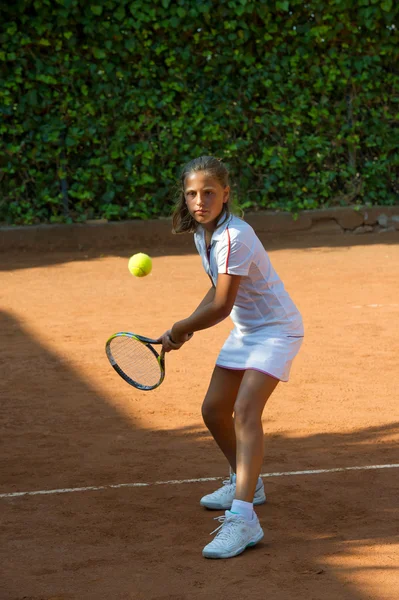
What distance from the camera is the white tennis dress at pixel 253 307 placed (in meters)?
3.69

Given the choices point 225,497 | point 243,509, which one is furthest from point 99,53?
point 243,509

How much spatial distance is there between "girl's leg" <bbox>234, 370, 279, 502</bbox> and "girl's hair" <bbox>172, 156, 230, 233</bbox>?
2.27 feet

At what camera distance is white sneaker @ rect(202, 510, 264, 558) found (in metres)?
3.48

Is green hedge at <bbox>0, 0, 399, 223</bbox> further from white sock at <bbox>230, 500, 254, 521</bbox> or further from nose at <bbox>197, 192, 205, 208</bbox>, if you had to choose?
white sock at <bbox>230, 500, 254, 521</bbox>

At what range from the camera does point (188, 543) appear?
367 centimetres

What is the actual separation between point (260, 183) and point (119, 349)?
9.05 meters

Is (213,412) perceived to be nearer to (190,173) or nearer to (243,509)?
(243,509)

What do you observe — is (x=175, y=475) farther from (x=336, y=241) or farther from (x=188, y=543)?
(x=336, y=241)

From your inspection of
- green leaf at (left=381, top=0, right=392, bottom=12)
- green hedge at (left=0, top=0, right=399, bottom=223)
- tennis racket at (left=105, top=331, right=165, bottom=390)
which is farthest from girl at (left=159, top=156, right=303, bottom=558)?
green leaf at (left=381, top=0, right=392, bottom=12)

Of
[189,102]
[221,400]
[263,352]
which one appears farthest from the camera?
[189,102]

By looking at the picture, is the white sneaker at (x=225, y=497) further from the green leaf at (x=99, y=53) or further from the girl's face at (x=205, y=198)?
the green leaf at (x=99, y=53)

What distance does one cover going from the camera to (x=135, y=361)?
167 inches

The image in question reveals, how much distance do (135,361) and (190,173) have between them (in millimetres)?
924

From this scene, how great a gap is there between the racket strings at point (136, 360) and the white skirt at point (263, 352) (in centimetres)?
41
